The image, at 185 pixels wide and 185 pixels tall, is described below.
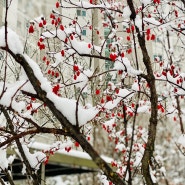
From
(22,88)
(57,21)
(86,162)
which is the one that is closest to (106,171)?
(22,88)

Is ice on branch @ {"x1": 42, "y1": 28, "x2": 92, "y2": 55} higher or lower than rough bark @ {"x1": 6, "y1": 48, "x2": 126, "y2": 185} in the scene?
higher

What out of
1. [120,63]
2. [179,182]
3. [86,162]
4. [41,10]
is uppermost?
[41,10]

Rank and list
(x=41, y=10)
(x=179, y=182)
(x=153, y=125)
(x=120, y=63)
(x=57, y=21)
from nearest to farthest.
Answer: (x=153, y=125)
(x=120, y=63)
(x=57, y=21)
(x=41, y=10)
(x=179, y=182)

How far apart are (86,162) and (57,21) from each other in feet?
17.0

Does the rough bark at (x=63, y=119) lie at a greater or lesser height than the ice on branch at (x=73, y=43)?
lesser

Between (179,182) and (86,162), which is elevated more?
(86,162)

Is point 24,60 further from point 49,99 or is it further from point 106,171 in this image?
point 106,171

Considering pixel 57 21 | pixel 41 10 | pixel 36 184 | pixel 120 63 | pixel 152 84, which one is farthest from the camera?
pixel 41 10

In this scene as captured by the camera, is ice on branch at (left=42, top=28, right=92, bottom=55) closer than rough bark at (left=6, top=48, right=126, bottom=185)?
No

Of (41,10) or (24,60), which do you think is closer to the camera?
(24,60)

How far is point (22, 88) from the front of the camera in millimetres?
1767

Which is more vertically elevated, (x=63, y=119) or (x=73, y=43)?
(x=73, y=43)

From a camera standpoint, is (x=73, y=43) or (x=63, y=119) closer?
(x=63, y=119)

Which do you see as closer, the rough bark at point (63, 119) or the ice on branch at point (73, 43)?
the rough bark at point (63, 119)
